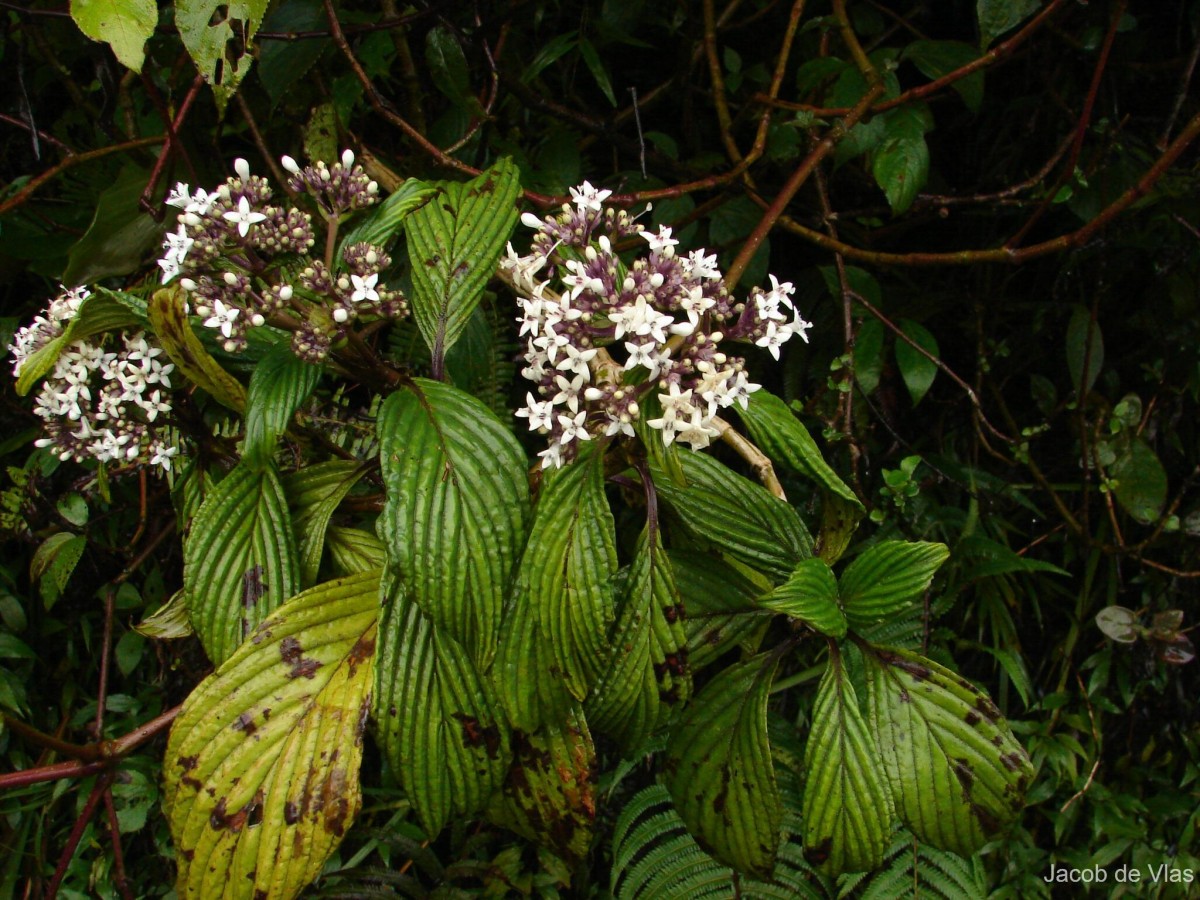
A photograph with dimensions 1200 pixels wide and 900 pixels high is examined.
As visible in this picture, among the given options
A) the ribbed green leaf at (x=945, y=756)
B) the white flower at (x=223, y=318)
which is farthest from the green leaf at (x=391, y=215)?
the ribbed green leaf at (x=945, y=756)

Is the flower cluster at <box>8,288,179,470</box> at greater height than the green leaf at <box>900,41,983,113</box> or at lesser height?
lesser

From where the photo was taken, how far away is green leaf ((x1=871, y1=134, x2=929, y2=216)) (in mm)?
1186

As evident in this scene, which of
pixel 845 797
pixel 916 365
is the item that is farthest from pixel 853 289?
pixel 845 797

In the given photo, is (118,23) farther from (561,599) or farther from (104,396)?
(561,599)

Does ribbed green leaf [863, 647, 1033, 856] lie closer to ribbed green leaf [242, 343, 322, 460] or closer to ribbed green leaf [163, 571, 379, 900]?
ribbed green leaf [163, 571, 379, 900]

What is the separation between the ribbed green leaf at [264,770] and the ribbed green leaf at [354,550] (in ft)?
0.47

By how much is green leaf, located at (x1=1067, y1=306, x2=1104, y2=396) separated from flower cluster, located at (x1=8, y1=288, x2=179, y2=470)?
1.43 metres

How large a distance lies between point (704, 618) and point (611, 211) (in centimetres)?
45

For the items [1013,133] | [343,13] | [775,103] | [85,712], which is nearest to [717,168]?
[775,103]

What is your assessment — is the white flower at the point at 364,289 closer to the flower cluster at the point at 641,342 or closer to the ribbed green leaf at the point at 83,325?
the flower cluster at the point at 641,342

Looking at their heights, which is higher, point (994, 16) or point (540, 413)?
point (994, 16)

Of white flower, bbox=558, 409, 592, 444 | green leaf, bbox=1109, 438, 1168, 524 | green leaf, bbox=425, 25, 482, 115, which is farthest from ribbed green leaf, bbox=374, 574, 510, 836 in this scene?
green leaf, bbox=1109, 438, 1168, 524

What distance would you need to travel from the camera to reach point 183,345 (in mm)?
763

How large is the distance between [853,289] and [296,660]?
1.02 meters
